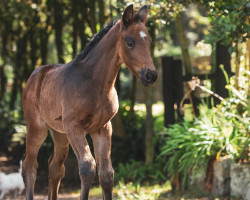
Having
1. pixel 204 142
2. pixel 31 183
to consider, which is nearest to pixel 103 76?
pixel 31 183

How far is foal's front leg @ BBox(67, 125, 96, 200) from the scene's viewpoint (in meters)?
5.07

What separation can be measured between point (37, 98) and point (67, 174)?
493 centimetres

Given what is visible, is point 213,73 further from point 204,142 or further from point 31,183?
point 31,183

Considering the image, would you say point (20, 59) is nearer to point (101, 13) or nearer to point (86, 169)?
point (101, 13)

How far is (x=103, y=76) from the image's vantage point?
5.30 metres

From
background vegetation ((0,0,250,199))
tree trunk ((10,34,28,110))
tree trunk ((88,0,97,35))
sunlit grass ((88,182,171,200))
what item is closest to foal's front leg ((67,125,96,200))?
background vegetation ((0,0,250,199))

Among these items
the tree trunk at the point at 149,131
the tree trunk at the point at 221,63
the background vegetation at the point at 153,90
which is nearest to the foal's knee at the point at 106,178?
the background vegetation at the point at 153,90

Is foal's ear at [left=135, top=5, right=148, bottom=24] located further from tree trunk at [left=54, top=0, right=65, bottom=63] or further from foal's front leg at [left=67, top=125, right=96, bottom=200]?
tree trunk at [left=54, top=0, right=65, bottom=63]

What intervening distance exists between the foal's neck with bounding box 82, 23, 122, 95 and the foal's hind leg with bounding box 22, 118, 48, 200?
131 centimetres

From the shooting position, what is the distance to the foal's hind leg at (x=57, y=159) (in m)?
6.25

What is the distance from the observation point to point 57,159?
6.28 m

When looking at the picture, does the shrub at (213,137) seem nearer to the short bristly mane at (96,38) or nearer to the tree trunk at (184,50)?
the tree trunk at (184,50)

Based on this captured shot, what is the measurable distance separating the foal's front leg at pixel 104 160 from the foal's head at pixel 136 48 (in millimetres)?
898

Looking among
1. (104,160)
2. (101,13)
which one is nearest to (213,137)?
(104,160)
